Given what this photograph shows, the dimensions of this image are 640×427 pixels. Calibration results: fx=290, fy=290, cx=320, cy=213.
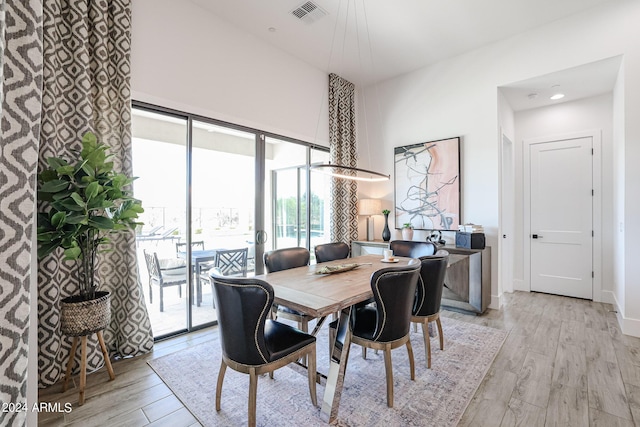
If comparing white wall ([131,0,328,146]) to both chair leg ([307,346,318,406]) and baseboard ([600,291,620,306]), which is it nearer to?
chair leg ([307,346,318,406])

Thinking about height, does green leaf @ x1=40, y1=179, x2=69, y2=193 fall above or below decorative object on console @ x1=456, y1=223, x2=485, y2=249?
above

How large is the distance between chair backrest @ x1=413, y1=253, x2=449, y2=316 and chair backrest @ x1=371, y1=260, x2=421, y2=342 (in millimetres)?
384

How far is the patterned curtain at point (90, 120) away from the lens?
2.16m

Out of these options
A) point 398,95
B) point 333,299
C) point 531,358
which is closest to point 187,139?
point 333,299

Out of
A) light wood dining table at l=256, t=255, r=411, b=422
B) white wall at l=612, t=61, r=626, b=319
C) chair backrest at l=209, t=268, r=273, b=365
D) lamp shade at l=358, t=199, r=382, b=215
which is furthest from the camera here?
lamp shade at l=358, t=199, r=382, b=215

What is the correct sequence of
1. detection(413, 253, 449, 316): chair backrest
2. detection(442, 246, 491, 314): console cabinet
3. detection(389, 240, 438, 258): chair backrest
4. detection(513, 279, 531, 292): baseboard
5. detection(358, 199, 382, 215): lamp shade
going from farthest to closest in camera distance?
detection(358, 199, 382, 215): lamp shade
detection(513, 279, 531, 292): baseboard
detection(442, 246, 491, 314): console cabinet
detection(389, 240, 438, 258): chair backrest
detection(413, 253, 449, 316): chair backrest

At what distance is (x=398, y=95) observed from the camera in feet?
16.0

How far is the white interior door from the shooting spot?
4188 millimetres

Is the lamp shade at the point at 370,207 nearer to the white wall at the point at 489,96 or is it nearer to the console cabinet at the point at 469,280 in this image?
the white wall at the point at 489,96

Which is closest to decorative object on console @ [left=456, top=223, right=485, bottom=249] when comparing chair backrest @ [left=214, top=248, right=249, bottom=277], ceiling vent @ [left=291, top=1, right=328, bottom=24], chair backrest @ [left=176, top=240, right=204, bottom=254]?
chair backrest @ [left=214, top=248, right=249, bottom=277]

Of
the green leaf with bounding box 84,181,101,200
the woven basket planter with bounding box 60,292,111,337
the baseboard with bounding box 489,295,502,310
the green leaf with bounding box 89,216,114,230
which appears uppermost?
the green leaf with bounding box 84,181,101,200

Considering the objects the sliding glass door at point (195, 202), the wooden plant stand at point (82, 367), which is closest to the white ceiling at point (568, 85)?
the sliding glass door at point (195, 202)

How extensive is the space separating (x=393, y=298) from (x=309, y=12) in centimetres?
318

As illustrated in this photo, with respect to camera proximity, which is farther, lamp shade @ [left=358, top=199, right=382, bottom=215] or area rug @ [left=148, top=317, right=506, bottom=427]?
lamp shade @ [left=358, top=199, right=382, bottom=215]
